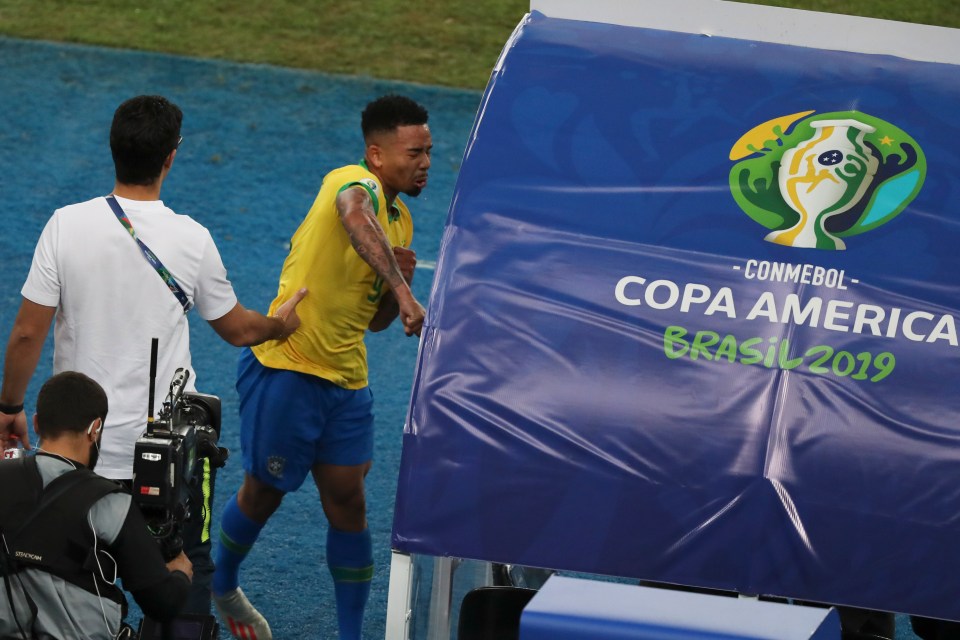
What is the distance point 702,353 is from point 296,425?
174 cm

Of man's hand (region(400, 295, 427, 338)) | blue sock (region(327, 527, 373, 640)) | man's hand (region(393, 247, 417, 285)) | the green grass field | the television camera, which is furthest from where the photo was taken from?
the green grass field

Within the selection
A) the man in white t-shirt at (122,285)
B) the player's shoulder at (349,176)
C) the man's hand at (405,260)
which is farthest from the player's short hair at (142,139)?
the man's hand at (405,260)

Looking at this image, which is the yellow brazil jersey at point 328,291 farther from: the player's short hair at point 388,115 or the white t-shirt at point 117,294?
the white t-shirt at point 117,294

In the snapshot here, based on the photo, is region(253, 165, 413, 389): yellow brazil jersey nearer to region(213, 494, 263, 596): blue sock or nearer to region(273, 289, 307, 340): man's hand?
region(273, 289, 307, 340): man's hand

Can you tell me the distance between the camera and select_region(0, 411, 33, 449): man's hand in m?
4.35

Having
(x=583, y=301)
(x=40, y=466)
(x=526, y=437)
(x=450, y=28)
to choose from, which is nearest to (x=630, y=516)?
(x=526, y=437)

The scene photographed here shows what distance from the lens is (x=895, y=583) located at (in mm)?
3760

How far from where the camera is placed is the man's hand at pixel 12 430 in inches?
171

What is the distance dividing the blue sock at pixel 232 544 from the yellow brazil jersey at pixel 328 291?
590 millimetres

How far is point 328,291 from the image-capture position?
508 cm

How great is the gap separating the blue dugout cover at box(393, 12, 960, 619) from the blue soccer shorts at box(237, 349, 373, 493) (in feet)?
3.96

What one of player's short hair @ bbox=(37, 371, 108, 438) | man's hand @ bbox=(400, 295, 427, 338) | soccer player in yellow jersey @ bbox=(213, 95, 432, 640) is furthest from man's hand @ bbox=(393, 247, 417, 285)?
player's short hair @ bbox=(37, 371, 108, 438)

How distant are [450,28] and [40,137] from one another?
3855mm

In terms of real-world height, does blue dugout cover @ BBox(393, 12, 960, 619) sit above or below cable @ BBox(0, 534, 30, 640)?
above
